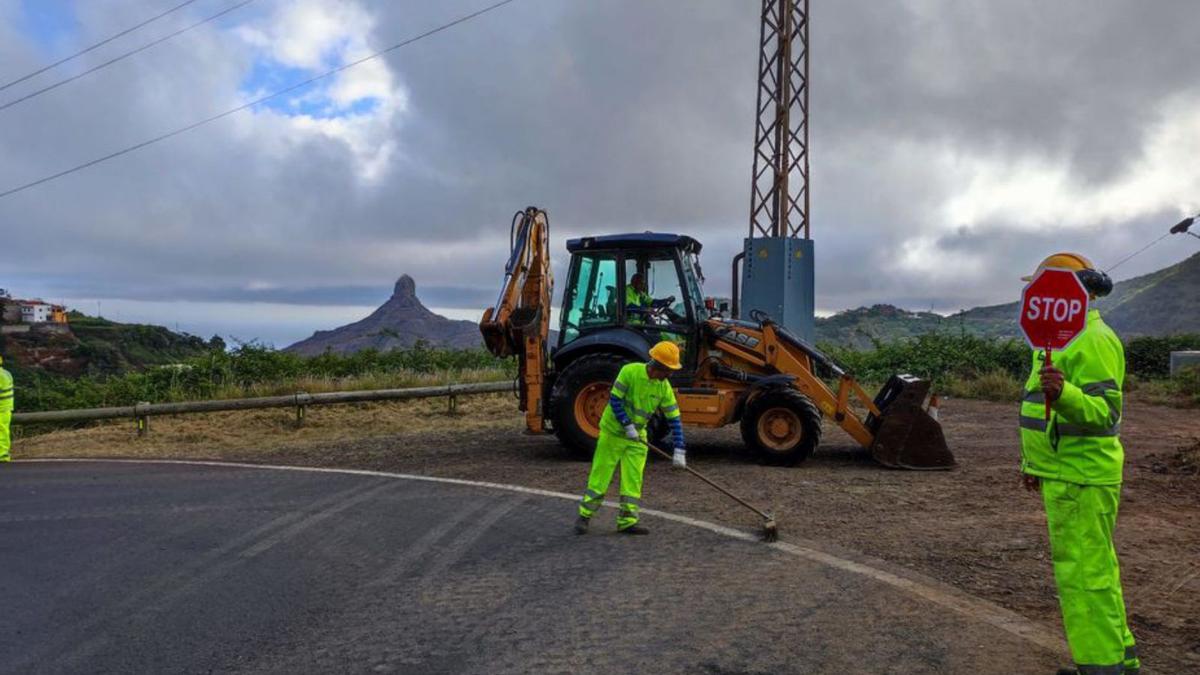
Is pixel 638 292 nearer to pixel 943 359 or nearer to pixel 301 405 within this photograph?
pixel 301 405

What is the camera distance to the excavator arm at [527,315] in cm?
1123

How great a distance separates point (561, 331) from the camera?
37.8 ft

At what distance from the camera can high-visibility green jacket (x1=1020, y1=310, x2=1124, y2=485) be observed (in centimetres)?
398

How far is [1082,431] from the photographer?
4000mm

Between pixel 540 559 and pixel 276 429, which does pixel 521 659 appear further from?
pixel 276 429

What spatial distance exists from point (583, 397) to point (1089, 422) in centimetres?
741

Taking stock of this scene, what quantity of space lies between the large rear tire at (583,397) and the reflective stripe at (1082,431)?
6.91 m

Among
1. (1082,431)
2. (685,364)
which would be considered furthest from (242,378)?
(1082,431)

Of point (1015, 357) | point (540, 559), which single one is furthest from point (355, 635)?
point (1015, 357)

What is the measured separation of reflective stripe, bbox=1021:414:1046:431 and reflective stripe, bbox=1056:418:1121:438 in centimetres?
10

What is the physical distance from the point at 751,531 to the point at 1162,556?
294cm

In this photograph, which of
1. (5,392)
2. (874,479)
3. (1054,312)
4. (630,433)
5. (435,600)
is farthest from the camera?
(5,392)

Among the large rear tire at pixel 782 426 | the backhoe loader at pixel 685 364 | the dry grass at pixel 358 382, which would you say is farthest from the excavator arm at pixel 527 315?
the dry grass at pixel 358 382

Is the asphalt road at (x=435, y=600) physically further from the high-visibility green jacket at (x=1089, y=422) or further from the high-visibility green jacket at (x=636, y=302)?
the high-visibility green jacket at (x=636, y=302)
